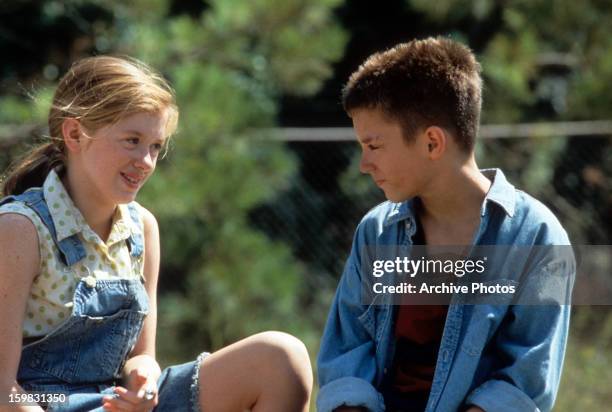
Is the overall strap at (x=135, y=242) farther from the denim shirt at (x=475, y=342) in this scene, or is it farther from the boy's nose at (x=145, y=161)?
the denim shirt at (x=475, y=342)

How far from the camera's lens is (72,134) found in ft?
9.16

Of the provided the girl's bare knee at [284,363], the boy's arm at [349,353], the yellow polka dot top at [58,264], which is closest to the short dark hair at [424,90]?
the boy's arm at [349,353]

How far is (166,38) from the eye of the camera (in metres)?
5.57

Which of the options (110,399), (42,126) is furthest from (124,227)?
(42,126)

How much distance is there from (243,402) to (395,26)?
5.31 metres

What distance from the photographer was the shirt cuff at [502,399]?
2615 mm

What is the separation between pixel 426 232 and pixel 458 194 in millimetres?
134

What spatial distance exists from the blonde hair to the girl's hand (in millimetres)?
578

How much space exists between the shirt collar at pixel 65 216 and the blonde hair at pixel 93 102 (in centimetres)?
9

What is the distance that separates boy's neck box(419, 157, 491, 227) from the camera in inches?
113

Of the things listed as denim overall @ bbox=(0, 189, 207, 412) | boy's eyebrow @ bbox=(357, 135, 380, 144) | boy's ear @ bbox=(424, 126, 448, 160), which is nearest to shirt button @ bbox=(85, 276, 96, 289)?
denim overall @ bbox=(0, 189, 207, 412)

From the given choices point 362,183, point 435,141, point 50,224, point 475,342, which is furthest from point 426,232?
point 362,183

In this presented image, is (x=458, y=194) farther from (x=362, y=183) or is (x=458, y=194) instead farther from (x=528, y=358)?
(x=362, y=183)

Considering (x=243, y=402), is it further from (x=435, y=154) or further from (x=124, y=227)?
(x=435, y=154)
